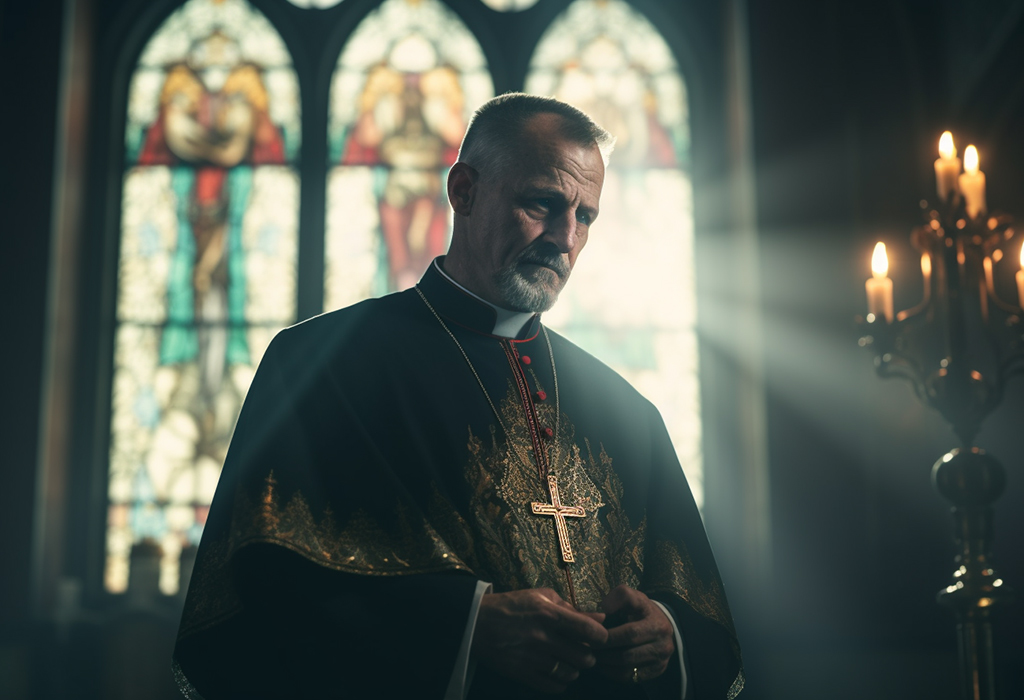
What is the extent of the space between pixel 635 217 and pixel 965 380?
3073mm

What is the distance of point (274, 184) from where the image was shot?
604 centimetres

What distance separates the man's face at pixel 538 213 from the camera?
225 centimetres

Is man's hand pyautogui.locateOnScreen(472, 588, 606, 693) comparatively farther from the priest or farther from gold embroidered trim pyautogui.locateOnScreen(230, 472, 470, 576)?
gold embroidered trim pyautogui.locateOnScreen(230, 472, 470, 576)

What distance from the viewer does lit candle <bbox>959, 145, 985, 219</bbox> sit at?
11.3ft

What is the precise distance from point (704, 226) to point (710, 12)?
4.67 ft

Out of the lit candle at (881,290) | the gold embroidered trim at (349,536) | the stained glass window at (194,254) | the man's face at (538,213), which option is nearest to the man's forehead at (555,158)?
the man's face at (538,213)

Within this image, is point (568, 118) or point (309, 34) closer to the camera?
point (568, 118)

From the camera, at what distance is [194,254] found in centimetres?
591

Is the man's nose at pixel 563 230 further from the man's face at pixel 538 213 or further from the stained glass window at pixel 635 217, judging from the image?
the stained glass window at pixel 635 217

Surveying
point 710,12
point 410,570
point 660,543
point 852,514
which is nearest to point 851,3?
point 710,12

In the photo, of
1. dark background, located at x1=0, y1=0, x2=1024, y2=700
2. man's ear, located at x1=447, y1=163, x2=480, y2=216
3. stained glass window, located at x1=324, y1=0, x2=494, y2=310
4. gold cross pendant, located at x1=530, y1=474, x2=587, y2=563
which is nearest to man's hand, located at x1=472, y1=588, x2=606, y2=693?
gold cross pendant, located at x1=530, y1=474, x2=587, y2=563

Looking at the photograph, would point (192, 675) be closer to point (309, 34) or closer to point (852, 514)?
point (852, 514)

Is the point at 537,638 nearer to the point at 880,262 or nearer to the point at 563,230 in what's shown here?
the point at 563,230

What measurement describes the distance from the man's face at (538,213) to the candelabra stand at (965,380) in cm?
159
